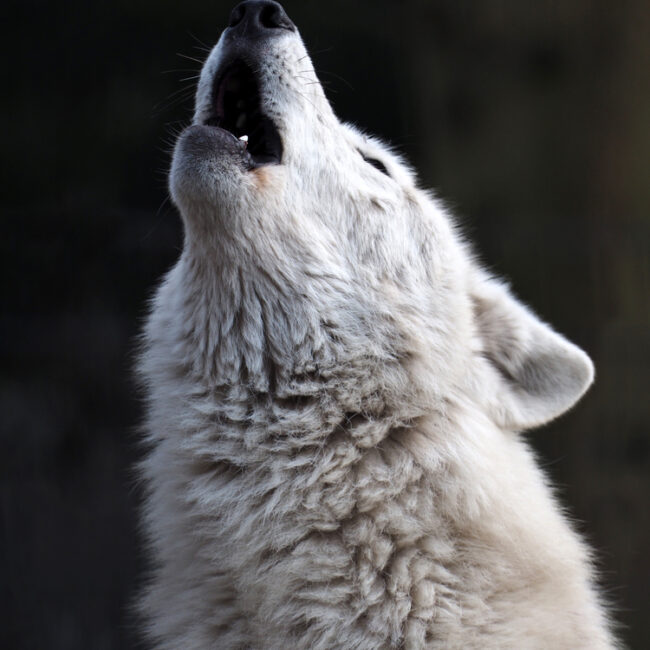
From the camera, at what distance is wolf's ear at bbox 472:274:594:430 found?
9.67 feet

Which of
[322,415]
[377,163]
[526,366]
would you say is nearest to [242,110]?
[377,163]

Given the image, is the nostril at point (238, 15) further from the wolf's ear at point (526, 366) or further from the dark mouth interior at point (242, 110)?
the wolf's ear at point (526, 366)

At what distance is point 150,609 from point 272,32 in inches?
69.8

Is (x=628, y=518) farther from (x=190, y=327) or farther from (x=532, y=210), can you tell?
(x=190, y=327)

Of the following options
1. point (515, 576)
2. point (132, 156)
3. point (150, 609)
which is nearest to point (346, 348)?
point (515, 576)

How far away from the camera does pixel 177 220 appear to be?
552 centimetres

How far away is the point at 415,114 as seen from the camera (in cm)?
552

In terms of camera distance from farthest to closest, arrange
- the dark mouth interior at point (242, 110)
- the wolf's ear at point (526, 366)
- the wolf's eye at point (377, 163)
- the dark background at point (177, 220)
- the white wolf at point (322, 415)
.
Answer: the dark background at point (177, 220) < the wolf's eye at point (377, 163) < the wolf's ear at point (526, 366) < the dark mouth interior at point (242, 110) < the white wolf at point (322, 415)

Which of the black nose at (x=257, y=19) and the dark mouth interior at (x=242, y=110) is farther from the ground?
the black nose at (x=257, y=19)

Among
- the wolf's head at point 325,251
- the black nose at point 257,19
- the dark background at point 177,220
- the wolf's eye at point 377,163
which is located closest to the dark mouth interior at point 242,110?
the wolf's head at point 325,251

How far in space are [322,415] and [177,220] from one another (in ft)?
10.5

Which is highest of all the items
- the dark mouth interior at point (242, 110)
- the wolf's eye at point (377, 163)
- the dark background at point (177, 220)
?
the dark mouth interior at point (242, 110)

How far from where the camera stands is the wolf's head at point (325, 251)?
2631mm

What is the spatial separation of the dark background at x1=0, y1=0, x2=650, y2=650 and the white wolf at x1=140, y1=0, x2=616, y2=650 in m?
2.41
